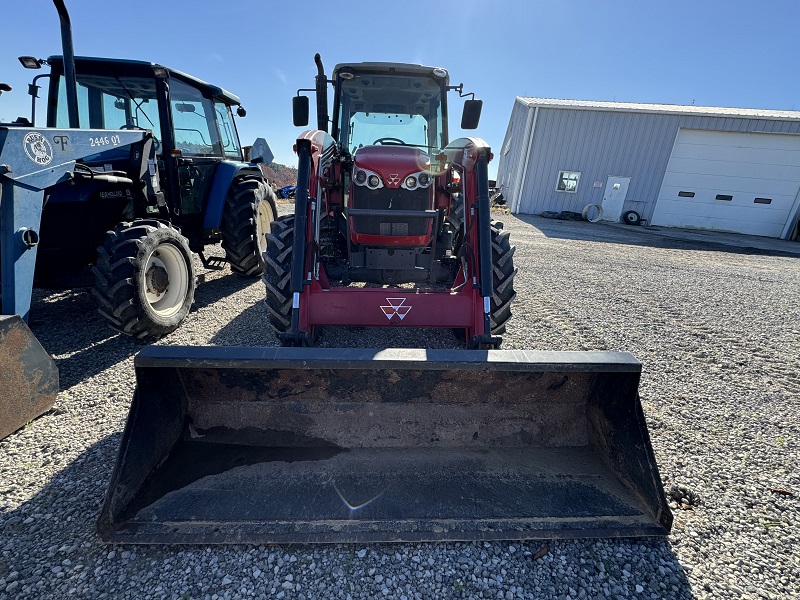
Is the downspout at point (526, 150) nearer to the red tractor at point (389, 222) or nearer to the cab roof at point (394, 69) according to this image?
the red tractor at point (389, 222)

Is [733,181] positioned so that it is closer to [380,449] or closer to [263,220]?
[263,220]

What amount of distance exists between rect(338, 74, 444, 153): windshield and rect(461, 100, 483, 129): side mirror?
0.25 m

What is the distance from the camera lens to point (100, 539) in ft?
5.10

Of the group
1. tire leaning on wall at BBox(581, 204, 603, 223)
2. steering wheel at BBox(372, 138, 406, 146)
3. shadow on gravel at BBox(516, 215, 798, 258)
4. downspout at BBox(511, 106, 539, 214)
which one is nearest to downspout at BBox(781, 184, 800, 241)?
shadow on gravel at BBox(516, 215, 798, 258)

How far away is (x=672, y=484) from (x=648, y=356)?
6.28 feet

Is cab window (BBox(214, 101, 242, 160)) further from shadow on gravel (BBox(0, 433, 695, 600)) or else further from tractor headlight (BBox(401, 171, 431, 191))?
shadow on gravel (BBox(0, 433, 695, 600))

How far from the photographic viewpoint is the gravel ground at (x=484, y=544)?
1.49 metres

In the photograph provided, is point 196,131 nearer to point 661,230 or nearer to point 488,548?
point 488,548

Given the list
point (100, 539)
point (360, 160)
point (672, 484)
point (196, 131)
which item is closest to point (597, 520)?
point (672, 484)

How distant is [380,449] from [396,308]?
1.05 m

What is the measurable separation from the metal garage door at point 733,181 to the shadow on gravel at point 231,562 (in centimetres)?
1863

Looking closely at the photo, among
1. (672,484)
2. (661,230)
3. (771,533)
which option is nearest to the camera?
(771,533)

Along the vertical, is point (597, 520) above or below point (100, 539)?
above

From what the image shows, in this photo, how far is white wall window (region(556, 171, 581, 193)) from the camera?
16.4 meters
